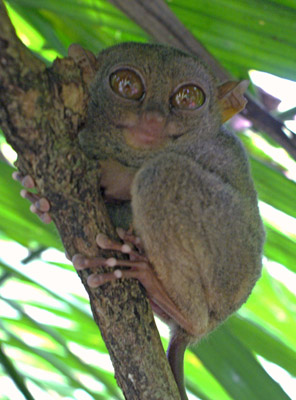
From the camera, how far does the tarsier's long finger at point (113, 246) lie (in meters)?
1.90

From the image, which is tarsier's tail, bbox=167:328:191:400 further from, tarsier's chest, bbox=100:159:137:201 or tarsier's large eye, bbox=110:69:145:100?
tarsier's large eye, bbox=110:69:145:100

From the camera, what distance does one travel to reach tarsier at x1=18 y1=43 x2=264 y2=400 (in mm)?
2193

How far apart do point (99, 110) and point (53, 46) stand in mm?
434

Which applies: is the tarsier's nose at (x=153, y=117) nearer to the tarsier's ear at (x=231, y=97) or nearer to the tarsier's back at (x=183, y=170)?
the tarsier's back at (x=183, y=170)

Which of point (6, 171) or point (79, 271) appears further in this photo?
point (6, 171)

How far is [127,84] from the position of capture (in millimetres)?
2557

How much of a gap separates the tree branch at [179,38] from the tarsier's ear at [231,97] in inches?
4.3

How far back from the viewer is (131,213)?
7.97 feet

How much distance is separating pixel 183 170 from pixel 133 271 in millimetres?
510

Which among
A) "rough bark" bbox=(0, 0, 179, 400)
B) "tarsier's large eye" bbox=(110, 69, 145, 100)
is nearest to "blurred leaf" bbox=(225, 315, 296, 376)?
"rough bark" bbox=(0, 0, 179, 400)

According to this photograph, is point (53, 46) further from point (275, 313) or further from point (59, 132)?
point (275, 313)

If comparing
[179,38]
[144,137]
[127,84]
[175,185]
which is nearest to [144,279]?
[175,185]

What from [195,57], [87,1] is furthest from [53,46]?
[195,57]

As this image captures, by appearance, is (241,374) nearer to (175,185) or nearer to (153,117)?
(175,185)
